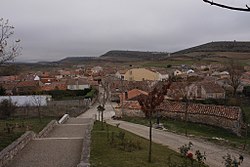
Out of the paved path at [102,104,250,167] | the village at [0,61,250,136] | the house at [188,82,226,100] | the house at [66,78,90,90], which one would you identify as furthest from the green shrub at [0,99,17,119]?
the house at [66,78,90,90]

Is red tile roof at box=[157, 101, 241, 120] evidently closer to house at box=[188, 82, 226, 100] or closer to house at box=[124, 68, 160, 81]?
house at box=[188, 82, 226, 100]

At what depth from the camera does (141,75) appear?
89.1 m

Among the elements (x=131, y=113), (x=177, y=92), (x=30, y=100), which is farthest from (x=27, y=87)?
(x=131, y=113)

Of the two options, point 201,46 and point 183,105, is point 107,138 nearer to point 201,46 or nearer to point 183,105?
point 183,105

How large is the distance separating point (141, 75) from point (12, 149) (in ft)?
250

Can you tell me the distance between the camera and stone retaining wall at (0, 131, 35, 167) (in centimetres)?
1204

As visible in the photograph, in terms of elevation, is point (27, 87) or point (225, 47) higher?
point (225, 47)

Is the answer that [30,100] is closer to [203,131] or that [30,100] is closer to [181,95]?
[181,95]

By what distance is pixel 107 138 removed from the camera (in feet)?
58.1

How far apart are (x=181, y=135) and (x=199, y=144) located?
358 centimetres

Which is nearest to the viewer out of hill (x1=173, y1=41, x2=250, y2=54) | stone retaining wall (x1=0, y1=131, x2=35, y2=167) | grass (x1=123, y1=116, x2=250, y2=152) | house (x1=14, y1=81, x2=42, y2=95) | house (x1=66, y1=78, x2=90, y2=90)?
stone retaining wall (x1=0, y1=131, x2=35, y2=167)

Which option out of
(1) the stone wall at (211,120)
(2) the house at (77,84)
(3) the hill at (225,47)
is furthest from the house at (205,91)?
(3) the hill at (225,47)

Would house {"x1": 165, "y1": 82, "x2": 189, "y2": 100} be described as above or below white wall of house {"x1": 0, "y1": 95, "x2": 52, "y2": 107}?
above

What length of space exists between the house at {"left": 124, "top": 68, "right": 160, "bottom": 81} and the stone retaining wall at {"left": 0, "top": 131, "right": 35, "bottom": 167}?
7027cm
